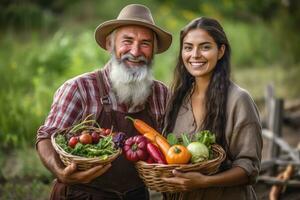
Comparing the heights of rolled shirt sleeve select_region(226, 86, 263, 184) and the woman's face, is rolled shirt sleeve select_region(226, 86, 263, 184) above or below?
below

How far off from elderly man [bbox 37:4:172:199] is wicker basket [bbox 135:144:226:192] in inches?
22.7

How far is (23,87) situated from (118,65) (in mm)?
4927

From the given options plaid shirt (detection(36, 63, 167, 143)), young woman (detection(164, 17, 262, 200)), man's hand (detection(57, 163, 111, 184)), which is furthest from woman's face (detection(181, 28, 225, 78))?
man's hand (detection(57, 163, 111, 184))

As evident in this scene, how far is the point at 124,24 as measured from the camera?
4.14 meters

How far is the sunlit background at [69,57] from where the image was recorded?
7.21 meters

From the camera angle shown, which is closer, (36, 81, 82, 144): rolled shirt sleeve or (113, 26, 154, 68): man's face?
(36, 81, 82, 144): rolled shirt sleeve

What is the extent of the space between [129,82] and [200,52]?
2.11 feet

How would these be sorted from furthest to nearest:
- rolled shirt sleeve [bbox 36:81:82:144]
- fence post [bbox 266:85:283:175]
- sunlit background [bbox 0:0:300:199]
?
fence post [bbox 266:85:283:175] < sunlit background [bbox 0:0:300:199] < rolled shirt sleeve [bbox 36:81:82:144]

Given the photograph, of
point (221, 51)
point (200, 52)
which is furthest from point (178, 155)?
point (221, 51)

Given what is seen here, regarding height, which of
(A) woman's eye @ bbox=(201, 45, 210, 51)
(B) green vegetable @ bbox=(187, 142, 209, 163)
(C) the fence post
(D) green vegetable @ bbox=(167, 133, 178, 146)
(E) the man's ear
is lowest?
(C) the fence post

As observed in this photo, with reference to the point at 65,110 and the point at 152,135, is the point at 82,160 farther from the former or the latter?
the point at 65,110

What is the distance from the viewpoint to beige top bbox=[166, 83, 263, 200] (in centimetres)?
356

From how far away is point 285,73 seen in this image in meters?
11.9

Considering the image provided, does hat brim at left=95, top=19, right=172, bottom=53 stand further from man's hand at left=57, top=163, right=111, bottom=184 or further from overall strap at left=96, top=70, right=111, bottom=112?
man's hand at left=57, top=163, right=111, bottom=184
